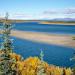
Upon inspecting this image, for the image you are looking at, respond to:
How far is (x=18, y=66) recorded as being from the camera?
37.2 m

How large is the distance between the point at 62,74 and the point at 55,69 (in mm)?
1121

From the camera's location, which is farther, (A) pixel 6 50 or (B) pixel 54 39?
(B) pixel 54 39

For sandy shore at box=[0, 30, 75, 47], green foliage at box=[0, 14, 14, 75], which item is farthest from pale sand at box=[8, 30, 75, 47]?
green foliage at box=[0, 14, 14, 75]

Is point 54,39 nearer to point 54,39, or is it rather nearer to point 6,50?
point 54,39

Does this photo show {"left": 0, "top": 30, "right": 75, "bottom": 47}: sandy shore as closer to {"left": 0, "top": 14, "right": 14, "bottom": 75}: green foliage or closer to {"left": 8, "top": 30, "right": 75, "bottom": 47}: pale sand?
{"left": 8, "top": 30, "right": 75, "bottom": 47}: pale sand

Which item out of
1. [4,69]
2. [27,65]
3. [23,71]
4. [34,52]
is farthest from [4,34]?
[34,52]

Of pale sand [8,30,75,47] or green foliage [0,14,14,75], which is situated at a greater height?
green foliage [0,14,14,75]

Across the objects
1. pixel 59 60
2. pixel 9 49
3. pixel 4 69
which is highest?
pixel 9 49

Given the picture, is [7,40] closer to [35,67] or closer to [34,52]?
[35,67]

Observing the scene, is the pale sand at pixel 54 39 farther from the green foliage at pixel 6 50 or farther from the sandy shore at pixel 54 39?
the green foliage at pixel 6 50

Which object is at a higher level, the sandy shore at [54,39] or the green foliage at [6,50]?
the green foliage at [6,50]

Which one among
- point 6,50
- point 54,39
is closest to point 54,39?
point 54,39

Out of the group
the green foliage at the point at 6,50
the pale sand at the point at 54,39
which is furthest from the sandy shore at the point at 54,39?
the green foliage at the point at 6,50

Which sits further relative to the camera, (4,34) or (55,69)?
(55,69)
